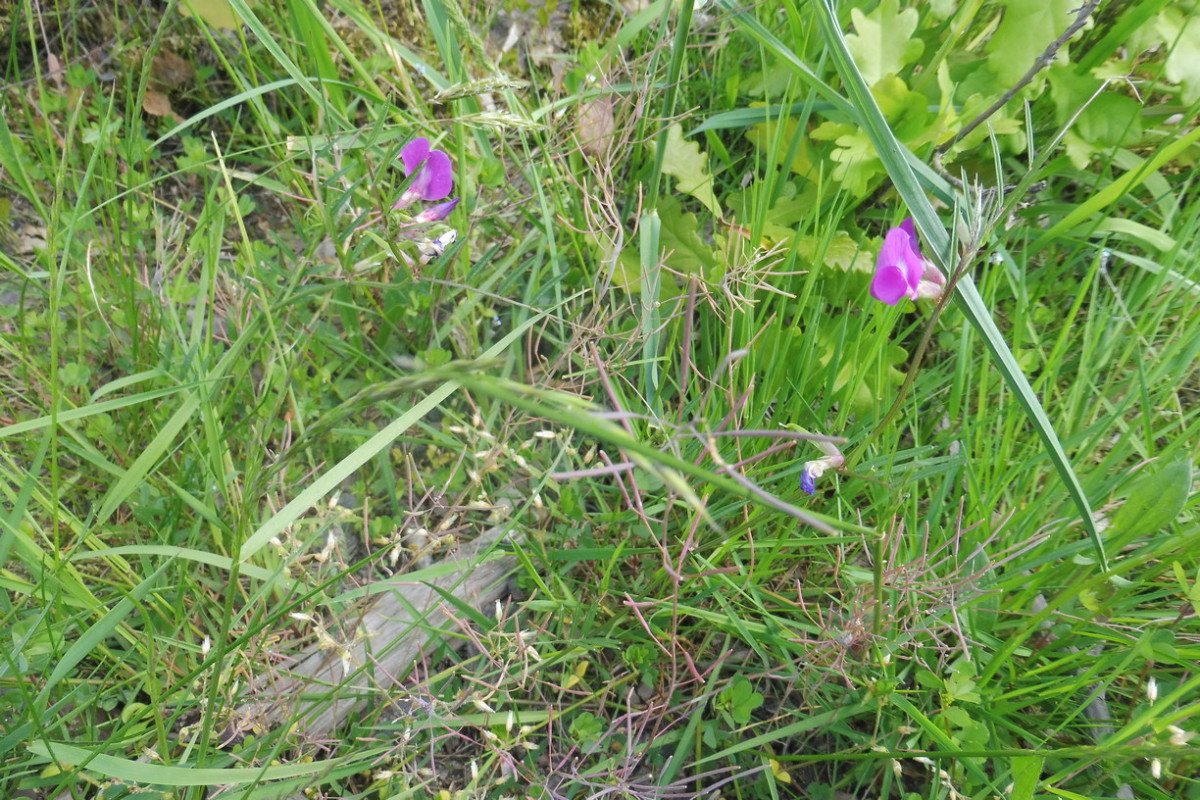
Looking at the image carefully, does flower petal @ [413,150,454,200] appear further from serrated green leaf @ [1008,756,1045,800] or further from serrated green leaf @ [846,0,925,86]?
serrated green leaf @ [1008,756,1045,800]

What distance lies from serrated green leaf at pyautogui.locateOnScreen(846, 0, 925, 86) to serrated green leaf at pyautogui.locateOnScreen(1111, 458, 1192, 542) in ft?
3.10

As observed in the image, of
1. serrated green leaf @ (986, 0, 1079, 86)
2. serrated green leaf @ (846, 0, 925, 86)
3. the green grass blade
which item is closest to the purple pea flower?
the green grass blade

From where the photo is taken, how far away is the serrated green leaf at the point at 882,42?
1.58 meters

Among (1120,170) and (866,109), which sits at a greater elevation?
(866,109)

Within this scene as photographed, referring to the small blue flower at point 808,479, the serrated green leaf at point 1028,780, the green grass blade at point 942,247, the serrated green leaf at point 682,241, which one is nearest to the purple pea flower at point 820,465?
the small blue flower at point 808,479

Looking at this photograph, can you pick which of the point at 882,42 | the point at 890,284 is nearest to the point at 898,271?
the point at 890,284

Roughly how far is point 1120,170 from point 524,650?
1854 millimetres

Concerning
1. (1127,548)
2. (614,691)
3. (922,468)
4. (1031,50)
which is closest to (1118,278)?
(1031,50)

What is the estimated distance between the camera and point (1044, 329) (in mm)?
1758

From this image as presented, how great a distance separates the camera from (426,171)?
142 cm

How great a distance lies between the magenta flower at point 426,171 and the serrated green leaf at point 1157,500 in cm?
126

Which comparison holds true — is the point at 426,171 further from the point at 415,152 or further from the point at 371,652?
the point at 371,652

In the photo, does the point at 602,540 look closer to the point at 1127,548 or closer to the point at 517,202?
the point at 517,202

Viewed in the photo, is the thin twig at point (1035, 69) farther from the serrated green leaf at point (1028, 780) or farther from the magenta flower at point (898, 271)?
the serrated green leaf at point (1028, 780)
